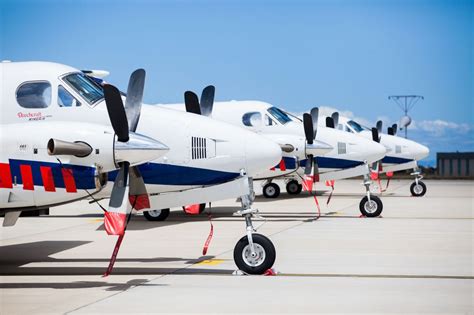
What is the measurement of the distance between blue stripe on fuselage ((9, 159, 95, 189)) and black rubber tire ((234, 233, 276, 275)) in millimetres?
2276

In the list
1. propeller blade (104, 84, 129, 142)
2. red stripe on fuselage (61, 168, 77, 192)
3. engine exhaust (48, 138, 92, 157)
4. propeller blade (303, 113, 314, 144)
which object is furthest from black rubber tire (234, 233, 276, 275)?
propeller blade (303, 113, 314, 144)

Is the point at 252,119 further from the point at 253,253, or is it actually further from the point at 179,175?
the point at 253,253

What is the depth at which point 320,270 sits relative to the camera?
12758 mm

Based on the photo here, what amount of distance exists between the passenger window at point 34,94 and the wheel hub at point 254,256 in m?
3.61

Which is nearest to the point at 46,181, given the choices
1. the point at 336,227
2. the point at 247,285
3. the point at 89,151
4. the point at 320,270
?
the point at 89,151

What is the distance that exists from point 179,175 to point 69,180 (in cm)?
183

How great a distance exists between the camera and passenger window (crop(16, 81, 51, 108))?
41.4 feet

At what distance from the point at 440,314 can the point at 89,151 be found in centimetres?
480

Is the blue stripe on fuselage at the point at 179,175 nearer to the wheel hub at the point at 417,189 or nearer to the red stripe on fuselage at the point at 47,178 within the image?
the red stripe on fuselage at the point at 47,178

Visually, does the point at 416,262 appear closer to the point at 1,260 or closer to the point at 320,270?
the point at 320,270

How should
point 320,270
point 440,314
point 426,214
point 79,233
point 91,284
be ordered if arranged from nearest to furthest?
point 440,314 → point 91,284 → point 320,270 → point 79,233 → point 426,214

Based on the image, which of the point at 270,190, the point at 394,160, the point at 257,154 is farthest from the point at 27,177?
the point at 394,160

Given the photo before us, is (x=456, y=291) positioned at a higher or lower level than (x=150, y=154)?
lower

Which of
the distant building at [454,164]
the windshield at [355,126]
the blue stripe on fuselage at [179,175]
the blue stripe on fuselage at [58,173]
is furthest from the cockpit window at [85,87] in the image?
the distant building at [454,164]
